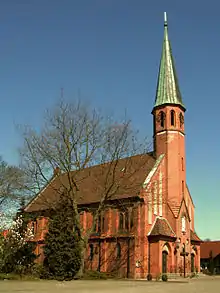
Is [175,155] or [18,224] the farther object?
[175,155]

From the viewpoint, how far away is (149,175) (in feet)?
140

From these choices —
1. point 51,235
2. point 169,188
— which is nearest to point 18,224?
point 51,235

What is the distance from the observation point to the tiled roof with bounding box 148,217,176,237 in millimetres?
40275

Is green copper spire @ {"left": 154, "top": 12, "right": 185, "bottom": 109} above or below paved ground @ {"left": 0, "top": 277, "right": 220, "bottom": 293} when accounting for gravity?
above

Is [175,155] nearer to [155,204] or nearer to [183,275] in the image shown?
[155,204]

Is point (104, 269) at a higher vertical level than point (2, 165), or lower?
lower

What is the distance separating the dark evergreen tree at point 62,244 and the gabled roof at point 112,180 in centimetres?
150

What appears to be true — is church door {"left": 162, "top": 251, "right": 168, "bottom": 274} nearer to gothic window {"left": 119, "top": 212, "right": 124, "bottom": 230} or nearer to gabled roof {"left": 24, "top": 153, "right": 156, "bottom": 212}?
gothic window {"left": 119, "top": 212, "right": 124, "bottom": 230}

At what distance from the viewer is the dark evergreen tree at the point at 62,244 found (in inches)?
1329

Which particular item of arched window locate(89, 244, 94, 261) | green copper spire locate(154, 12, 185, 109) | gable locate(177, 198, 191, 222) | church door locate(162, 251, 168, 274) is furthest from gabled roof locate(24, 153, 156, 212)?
green copper spire locate(154, 12, 185, 109)

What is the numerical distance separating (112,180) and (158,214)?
10440mm

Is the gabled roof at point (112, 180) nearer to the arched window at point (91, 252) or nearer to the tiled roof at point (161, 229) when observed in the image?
the tiled roof at point (161, 229)

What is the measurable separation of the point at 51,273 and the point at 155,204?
499 inches

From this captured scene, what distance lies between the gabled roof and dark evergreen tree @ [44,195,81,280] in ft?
4.91
